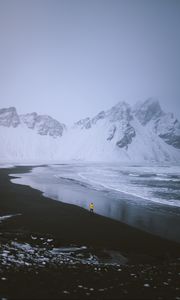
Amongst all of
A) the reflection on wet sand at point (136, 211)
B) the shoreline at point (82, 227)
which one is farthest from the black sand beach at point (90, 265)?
the reflection on wet sand at point (136, 211)

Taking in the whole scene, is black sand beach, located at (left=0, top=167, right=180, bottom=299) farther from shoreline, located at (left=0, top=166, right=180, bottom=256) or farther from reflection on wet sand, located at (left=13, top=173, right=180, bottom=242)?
reflection on wet sand, located at (left=13, top=173, right=180, bottom=242)

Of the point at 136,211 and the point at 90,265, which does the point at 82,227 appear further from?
the point at 136,211

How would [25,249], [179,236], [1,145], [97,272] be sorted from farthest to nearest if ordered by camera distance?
[1,145] < [179,236] < [25,249] < [97,272]

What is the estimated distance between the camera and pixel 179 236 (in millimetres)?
17359

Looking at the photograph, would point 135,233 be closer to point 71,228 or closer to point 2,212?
point 71,228

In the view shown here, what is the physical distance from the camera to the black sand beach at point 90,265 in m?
9.55

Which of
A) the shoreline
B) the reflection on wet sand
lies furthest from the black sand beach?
the reflection on wet sand

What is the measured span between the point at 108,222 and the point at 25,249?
8.34 metres

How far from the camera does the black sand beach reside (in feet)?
31.3

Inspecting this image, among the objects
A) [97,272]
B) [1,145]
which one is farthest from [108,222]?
[1,145]

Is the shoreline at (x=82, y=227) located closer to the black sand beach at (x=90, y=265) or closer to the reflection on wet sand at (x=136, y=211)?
the black sand beach at (x=90, y=265)

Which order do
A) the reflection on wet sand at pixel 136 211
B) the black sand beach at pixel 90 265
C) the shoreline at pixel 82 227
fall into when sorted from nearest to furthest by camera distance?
the black sand beach at pixel 90 265
the shoreline at pixel 82 227
the reflection on wet sand at pixel 136 211

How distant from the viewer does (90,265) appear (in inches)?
468

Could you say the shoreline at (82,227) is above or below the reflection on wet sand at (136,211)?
above
